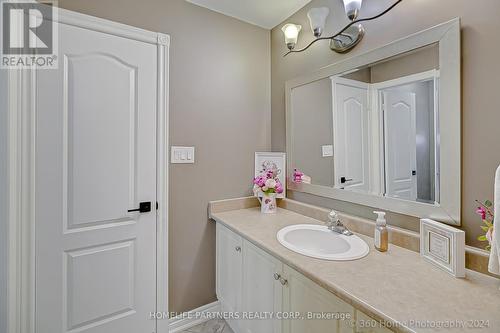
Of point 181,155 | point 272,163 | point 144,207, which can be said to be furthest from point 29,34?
point 272,163

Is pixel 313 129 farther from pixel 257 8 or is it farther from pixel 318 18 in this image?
pixel 257 8

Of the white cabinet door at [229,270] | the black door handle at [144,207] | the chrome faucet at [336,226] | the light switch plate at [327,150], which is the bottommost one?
the white cabinet door at [229,270]

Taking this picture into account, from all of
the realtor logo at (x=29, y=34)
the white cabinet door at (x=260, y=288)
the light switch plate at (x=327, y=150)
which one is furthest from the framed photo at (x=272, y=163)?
the realtor logo at (x=29, y=34)

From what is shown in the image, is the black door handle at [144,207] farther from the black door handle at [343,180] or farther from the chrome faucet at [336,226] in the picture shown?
the black door handle at [343,180]

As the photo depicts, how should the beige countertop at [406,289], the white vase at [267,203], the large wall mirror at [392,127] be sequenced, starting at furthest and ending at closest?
the white vase at [267,203]
the large wall mirror at [392,127]
the beige countertop at [406,289]

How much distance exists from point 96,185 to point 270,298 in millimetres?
1194

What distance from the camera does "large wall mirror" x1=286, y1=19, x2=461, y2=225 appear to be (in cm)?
104

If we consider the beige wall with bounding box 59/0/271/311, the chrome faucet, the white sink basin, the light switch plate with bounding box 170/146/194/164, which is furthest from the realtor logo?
the chrome faucet

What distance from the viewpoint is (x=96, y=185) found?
4.64ft

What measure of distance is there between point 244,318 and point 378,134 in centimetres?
135

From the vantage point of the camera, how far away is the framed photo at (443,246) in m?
0.89

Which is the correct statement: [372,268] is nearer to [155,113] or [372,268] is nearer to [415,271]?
[415,271]

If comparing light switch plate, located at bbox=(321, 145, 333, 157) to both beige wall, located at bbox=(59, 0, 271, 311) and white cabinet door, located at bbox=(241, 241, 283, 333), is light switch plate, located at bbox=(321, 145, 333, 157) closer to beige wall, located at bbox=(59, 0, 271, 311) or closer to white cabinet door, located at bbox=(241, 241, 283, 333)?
beige wall, located at bbox=(59, 0, 271, 311)

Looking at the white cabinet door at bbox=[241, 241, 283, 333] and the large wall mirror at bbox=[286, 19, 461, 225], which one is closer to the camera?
the large wall mirror at bbox=[286, 19, 461, 225]
